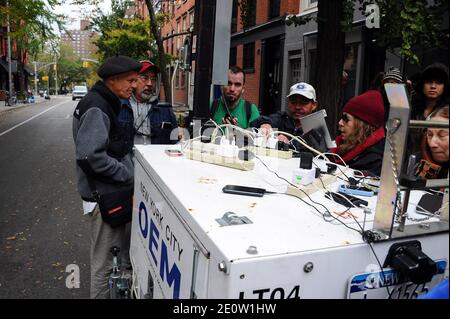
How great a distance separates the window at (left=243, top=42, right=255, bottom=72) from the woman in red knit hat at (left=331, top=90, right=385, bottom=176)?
15.8 m

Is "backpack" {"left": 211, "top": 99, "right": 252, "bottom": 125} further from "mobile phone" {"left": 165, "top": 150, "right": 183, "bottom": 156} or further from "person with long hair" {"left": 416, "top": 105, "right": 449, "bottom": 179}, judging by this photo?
"person with long hair" {"left": 416, "top": 105, "right": 449, "bottom": 179}

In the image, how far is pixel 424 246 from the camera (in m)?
1.41

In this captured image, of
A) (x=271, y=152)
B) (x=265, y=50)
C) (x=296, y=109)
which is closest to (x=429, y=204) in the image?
(x=271, y=152)

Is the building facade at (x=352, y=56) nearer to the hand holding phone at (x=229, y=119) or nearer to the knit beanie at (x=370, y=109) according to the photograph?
the hand holding phone at (x=229, y=119)

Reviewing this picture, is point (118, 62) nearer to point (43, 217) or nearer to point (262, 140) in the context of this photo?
point (262, 140)

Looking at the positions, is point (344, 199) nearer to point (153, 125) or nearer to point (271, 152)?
point (271, 152)

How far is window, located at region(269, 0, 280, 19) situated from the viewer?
1608 centimetres

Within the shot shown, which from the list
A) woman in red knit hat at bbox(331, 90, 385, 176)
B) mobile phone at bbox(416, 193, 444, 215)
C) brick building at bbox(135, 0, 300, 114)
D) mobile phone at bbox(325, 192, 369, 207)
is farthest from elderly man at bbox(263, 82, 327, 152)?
brick building at bbox(135, 0, 300, 114)

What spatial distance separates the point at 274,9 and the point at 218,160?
15.3 meters

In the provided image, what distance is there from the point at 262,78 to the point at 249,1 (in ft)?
30.8

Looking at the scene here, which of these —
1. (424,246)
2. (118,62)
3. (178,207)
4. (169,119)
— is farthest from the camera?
(169,119)

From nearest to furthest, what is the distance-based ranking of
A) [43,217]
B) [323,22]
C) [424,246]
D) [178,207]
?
[424,246]
[178,207]
[43,217]
[323,22]

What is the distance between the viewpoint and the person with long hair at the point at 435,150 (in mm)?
1169

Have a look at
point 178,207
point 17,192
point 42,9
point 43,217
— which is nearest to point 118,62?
point 178,207
